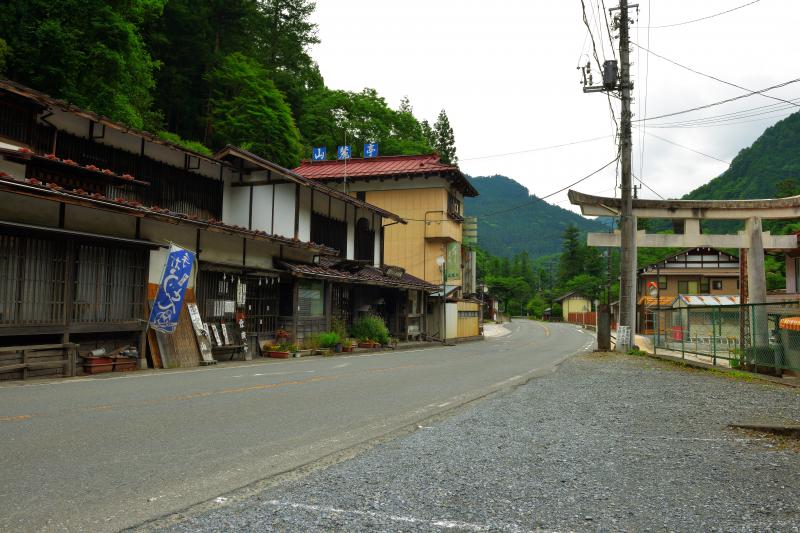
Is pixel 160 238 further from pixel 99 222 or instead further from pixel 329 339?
pixel 329 339

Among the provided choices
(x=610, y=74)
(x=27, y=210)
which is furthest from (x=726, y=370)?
(x=27, y=210)

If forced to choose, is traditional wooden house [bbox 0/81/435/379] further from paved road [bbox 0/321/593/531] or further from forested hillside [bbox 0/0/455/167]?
forested hillside [bbox 0/0/455/167]

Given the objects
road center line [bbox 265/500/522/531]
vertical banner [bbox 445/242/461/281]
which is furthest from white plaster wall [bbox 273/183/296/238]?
road center line [bbox 265/500/522/531]

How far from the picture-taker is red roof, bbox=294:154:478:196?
113 feet

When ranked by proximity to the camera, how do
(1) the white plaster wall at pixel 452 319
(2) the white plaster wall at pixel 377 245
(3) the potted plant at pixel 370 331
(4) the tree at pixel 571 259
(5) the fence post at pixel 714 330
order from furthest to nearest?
(4) the tree at pixel 571 259 < (1) the white plaster wall at pixel 452 319 < (2) the white plaster wall at pixel 377 245 < (3) the potted plant at pixel 370 331 < (5) the fence post at pixel 714 330

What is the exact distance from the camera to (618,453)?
5508 millimetres

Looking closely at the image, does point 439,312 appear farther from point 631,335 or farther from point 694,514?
point 694,514

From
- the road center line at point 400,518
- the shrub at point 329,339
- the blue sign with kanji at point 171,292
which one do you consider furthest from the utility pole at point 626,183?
the road center line at point 400,518

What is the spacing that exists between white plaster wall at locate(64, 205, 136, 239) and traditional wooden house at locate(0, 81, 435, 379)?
0.10 ft

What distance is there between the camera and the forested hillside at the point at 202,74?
2091cm

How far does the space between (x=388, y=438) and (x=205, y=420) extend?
7.54 feet

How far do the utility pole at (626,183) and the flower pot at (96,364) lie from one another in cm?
1717

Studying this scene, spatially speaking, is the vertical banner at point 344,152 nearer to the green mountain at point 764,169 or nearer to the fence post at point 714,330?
the fence post at point 714,330

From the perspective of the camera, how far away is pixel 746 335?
14.1 metres
